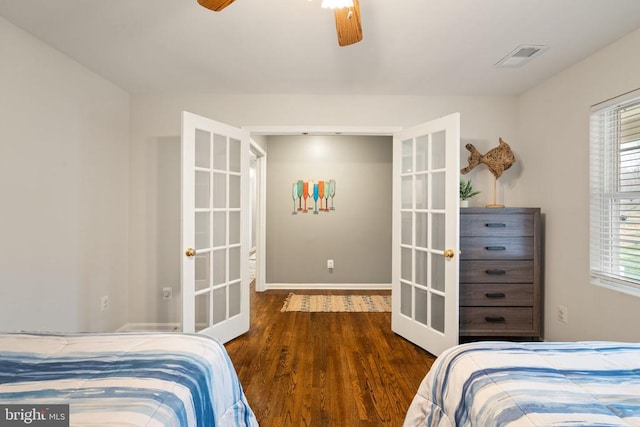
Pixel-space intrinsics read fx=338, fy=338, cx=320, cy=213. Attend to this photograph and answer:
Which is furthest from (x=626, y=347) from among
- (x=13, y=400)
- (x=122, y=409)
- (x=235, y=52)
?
(x=235, y=52)

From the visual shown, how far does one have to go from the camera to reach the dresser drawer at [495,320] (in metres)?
2.83

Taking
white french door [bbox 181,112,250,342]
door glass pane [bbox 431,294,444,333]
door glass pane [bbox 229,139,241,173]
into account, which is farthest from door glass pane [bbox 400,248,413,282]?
door glass pane [bbox 229,139,241,173]

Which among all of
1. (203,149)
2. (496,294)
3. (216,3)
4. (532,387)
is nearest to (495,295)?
(496,294)

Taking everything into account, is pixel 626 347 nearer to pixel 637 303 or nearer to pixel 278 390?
pixel 637 303

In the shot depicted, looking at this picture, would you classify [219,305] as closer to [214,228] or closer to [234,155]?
[214,228]

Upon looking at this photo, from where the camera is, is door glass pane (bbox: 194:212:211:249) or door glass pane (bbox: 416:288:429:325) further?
door glass pane (bbox: 416:288:429:325)

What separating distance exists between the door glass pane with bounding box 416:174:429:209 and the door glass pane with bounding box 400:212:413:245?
0.49ft

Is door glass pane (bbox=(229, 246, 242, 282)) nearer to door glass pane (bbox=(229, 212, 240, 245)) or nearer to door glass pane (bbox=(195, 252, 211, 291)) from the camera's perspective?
door glass pane (bbox=(229, 212, 240, 245))

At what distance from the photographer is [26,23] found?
2021 millimetres

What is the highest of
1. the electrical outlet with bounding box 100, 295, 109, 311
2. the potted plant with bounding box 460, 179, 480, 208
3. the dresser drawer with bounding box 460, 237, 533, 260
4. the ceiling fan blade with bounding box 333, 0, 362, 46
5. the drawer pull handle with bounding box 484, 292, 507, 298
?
the ceiling fan blade with bounding box 333, 0, 362, 46

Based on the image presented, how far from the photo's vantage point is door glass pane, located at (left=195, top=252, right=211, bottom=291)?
2.75 m

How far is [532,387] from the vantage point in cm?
100

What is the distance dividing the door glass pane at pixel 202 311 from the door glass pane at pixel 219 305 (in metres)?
0.06

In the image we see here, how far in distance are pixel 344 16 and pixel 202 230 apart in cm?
195
